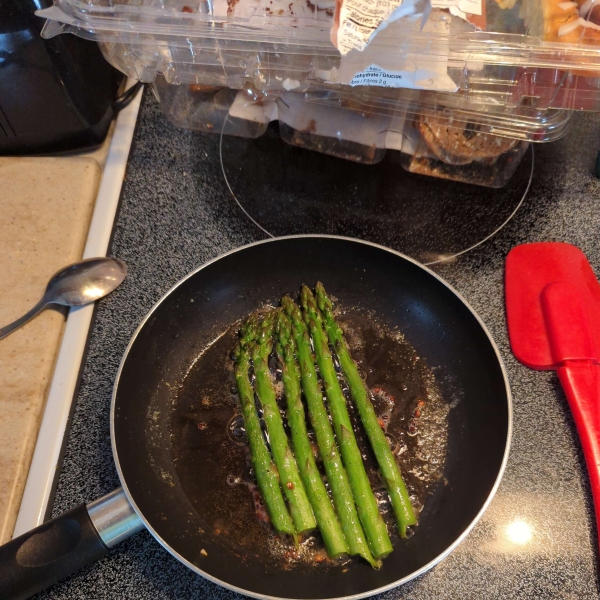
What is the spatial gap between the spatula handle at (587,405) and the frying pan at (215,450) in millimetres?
143

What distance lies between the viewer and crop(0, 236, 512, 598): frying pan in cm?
84

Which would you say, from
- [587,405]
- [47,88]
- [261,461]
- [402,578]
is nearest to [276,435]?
[261,461]

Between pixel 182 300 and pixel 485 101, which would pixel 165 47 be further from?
pixel 485 101

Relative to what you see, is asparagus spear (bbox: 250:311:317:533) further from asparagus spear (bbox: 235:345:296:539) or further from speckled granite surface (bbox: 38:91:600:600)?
speckled granite surface (bbox: 38:91:600:600)

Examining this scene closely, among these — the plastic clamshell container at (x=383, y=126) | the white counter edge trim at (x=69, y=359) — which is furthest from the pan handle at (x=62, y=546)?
the plastic clamshell container at (x=383, y=126)

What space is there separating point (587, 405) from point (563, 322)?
0.17 meters

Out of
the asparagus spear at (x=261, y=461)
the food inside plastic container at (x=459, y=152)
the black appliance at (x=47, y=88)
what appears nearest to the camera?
the asparagus spear at (x=261, y=461)

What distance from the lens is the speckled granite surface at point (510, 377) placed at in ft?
2.97

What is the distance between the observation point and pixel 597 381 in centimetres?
102

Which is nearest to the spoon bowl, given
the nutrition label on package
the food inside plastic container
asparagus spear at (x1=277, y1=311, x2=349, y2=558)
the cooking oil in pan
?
the cooking oil in pan

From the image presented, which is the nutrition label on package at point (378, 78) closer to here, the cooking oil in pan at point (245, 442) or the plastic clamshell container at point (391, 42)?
the plastic clamshell container at point (391, 42)

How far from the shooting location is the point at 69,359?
3.56 ft

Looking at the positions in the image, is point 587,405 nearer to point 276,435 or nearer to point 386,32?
point 276,435

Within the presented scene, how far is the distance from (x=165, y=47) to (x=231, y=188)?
36cm
